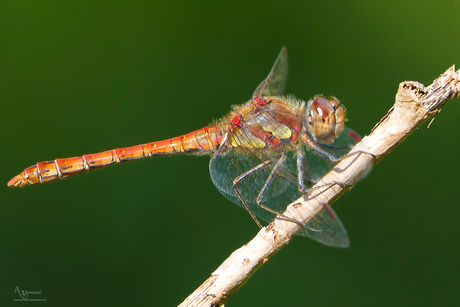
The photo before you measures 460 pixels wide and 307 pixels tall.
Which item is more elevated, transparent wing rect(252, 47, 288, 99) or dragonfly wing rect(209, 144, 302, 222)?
transparent wing rect(252, 47, 288, 99)

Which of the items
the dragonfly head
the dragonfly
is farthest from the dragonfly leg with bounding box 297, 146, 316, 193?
the dragonfly head

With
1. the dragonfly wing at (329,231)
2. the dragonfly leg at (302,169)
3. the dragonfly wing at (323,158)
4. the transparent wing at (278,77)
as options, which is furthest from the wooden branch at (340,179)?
the transparent wing at (278,77)

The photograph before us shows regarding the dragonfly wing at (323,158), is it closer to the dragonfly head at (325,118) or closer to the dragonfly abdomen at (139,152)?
the dragonfly head at (325,118)

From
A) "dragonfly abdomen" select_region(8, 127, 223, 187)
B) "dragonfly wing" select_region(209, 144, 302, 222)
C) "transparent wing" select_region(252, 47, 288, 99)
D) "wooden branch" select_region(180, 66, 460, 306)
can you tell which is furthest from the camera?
"transparent wing" select_region(252, 47, 288, 99)

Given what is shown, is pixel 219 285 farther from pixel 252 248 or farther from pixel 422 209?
pixel 422 209

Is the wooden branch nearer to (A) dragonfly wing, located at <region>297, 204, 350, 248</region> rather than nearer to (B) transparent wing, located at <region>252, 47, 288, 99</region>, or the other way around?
(A) dragonfly wing, located at <region>297, 204, 350, 248</region>

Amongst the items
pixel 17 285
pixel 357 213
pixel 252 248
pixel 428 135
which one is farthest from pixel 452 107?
pixel 17 285
